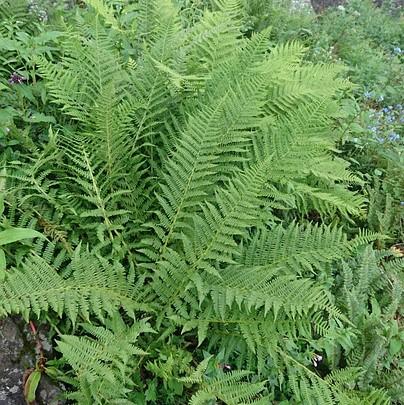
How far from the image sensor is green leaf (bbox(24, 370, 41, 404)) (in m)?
2.17

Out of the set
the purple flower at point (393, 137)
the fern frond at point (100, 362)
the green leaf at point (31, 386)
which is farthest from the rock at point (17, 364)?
the purple flower at point (393, 137)

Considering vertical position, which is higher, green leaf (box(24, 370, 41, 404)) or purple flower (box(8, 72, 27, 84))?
purple flower (box(8, 72, 27, 84))

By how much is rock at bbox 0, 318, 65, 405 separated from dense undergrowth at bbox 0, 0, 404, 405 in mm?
57

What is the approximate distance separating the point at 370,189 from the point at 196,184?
1.50 meters

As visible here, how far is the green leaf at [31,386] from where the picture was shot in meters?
2.17

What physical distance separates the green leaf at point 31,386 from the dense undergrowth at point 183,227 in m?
0.02

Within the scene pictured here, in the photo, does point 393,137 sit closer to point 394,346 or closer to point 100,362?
point 394,346

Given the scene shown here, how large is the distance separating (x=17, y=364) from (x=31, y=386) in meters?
0.13

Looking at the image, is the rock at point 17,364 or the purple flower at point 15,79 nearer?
the rock at point 17,364

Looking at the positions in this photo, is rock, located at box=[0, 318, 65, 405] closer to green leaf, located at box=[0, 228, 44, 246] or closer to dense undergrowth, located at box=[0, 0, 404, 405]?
dense undergrowth, located at box=[0, 0, 404, 405]

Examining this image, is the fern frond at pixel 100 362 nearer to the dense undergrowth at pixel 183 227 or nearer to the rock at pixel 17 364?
the dense undergrowth at pixel 183 227

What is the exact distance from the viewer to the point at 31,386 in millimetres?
2184

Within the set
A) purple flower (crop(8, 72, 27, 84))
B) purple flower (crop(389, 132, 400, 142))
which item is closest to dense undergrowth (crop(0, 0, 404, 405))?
purple flower (crop(8, 72, 27, 84))

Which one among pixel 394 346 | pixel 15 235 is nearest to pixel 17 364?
pixel 15 235
